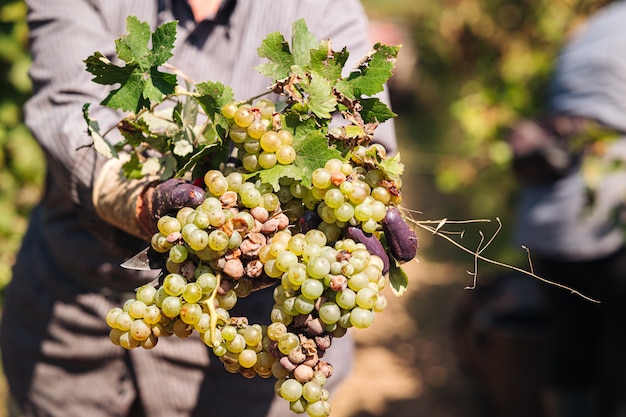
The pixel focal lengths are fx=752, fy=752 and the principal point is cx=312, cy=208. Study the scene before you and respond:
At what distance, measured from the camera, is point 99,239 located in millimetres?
1541

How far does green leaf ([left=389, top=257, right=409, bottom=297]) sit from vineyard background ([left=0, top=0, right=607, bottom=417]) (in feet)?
7.47

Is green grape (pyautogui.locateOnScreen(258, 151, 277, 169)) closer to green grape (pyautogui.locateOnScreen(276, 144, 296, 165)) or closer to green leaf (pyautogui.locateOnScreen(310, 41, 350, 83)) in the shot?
green grape (pyautogui.locateOnScreen(276, 144, 296, 165))

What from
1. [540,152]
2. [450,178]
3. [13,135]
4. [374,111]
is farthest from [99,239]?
[450,178]

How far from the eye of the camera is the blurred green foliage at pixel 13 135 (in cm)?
313

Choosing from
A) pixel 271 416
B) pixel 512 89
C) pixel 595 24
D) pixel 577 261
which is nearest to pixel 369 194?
pixel 271 416

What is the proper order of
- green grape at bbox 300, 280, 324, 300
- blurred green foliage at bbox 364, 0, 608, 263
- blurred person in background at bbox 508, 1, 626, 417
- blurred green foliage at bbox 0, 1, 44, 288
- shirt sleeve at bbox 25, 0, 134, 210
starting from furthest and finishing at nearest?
blurred green foliage at bbox 364, 0, 608, 263
blurred green foliage at bbox 0, 1, 44, 288
blurred person in background at bbox 508, 1, 626, 417
shirt sleeve at bbox 25, 0, 134, 210
green grape at bbox 300, 280, 324, 300

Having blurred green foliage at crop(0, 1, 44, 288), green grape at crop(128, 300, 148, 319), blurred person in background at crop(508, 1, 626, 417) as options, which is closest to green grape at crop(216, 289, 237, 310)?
green grape at crop(128, 300, 148, 319)

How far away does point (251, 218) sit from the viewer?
103 centimetres

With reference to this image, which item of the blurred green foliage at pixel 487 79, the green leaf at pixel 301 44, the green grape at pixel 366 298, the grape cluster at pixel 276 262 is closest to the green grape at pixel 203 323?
the grape cluster at pixel 276 262

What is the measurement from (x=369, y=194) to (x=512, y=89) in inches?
116

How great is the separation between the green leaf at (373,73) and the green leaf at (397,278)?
0.86 feet

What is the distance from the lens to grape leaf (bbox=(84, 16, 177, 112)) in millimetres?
1138

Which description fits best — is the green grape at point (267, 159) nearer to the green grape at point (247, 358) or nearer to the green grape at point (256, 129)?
the green grape at point (256, 129)

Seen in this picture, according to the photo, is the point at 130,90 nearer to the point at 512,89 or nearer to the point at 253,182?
the point at 253,182
